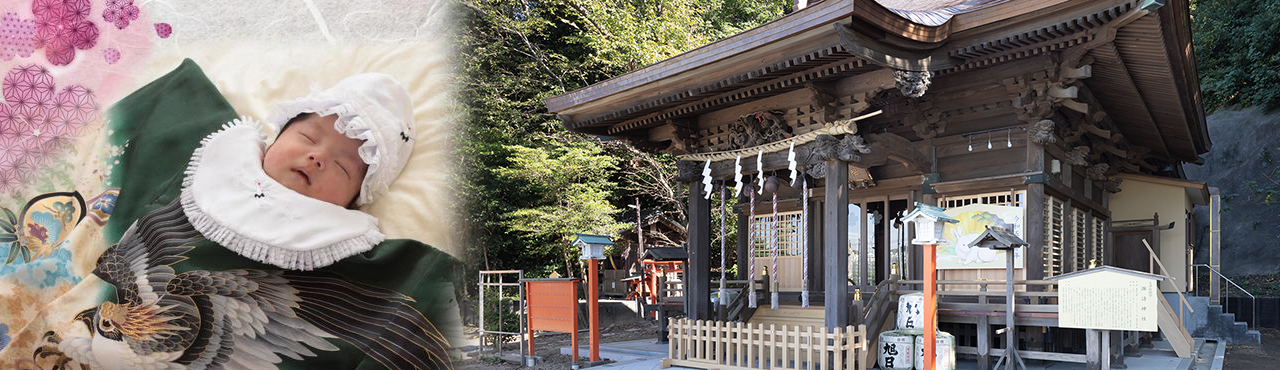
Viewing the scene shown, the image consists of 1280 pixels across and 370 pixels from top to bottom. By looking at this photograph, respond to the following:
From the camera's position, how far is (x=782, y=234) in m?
9.62

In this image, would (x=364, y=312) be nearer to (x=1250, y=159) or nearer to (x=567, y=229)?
(x=567, y=229)

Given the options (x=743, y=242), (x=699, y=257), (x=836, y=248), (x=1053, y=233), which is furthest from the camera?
(x=743, y=242)

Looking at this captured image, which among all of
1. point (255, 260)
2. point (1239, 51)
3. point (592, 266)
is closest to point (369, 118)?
point (255, 260)

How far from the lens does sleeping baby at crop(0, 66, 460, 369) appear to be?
3.29 m

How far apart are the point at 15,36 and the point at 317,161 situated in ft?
5.16

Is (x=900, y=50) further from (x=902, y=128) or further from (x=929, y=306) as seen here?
(x=902, y=128)

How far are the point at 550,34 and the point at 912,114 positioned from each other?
970cm

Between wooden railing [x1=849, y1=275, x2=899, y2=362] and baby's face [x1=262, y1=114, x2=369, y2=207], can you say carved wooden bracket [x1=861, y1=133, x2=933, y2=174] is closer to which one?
wooden railing [x1=849, y1=275, x2=899, y2=362]

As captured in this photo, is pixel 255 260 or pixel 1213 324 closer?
pixel 255 260

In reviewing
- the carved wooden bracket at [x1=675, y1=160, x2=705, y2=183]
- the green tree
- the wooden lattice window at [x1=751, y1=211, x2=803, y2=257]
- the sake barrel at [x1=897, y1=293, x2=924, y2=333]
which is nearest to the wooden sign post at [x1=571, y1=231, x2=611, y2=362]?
the carved wooden bracket at [x1=675, y1=160, x2=705, y2=183]

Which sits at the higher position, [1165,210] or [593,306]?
[1165,210]

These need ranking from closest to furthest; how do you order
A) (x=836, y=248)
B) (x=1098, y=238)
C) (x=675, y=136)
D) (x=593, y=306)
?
(x=836, y=248) < (x=593, y=306) < (x=675, y=136) < (x=1098, y=238)

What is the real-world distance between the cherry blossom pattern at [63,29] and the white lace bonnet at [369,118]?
1019 millimetres

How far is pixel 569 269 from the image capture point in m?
15.1
